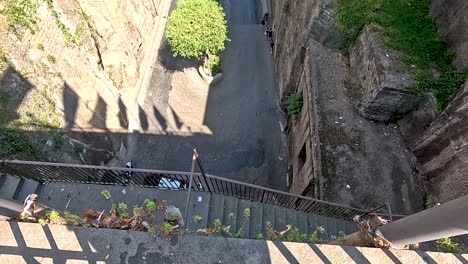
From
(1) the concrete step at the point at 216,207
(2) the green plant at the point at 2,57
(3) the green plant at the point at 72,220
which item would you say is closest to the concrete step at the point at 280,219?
(1) the concrete step at the point at 216,207

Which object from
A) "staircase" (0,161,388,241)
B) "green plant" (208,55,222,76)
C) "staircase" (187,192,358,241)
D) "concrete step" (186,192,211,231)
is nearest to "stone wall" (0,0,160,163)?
"staircase" (0,161,388,241)

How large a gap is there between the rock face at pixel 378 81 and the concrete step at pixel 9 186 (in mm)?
10082

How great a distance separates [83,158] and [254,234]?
23.8ft

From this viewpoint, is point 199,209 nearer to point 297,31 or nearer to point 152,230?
point 152,230

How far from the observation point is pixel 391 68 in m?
10.0

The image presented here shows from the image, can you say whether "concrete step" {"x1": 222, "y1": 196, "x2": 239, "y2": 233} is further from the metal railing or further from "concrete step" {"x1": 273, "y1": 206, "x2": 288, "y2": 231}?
"concrete step" {"x1": 273, "y1": 206, "x2": 288, "y2": 231}

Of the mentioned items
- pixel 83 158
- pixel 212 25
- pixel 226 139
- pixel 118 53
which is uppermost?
pixel 212 25

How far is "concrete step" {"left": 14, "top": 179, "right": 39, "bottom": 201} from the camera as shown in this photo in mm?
8406

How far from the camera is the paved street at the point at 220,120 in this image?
14859 mm

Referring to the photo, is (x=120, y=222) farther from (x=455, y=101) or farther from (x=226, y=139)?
(x=226, y=139)

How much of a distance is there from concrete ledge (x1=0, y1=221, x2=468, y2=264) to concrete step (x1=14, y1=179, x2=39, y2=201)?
289 centimetres

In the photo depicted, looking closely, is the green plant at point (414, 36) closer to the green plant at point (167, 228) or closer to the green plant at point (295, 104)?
the green plant at point (295, 104)

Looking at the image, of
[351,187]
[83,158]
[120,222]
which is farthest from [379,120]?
[83,158]

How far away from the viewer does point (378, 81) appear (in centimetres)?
1009
